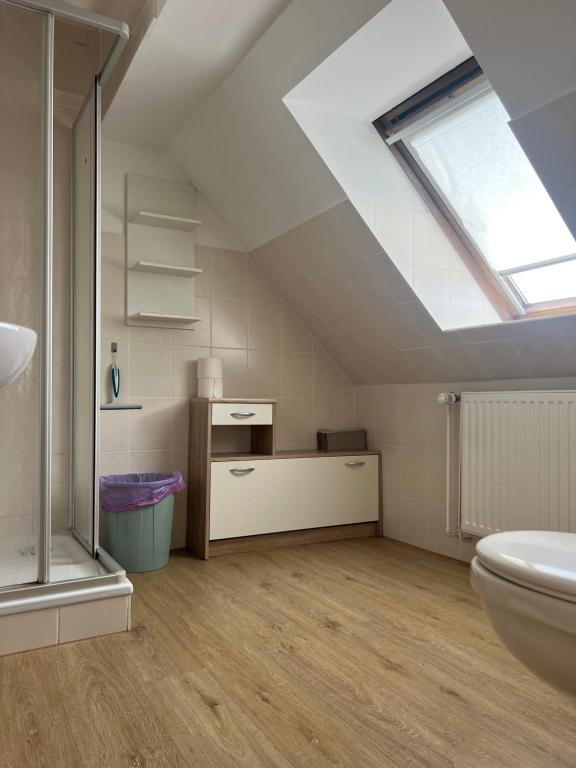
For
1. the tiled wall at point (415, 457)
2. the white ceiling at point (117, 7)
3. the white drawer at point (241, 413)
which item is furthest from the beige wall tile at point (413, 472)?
the white ceiling at point (117, 7)

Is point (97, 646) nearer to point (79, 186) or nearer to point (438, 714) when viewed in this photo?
point (438, 714)

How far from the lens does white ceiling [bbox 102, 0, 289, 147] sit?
6.85 feet

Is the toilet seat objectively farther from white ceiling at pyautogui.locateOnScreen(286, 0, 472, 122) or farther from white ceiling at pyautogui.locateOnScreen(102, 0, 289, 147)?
white ceiling at pyautogui.locateOnScreen(102, 0, 289, 147)

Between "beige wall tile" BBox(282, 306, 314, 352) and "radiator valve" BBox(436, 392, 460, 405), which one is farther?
"beige wall tile" BBox(282, 306, 314, 352)

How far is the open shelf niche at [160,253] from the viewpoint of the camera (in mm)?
3074

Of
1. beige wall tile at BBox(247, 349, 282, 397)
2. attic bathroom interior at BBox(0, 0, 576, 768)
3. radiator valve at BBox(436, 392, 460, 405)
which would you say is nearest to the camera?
attic bathroom interior at BBox(0, 0, 576, 768)

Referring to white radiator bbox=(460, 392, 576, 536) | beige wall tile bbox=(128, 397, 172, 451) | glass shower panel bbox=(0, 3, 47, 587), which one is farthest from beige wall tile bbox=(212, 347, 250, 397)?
glass shower panel bbox=(0, 3, 47, 587)

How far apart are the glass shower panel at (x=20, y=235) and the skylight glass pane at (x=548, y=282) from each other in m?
1.94

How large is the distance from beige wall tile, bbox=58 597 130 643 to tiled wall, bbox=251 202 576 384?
1.71 m

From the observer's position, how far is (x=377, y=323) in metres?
3.08

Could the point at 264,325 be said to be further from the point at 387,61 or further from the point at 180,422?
the point at 387,61

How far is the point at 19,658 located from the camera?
1.82 m

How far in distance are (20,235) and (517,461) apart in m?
2.09

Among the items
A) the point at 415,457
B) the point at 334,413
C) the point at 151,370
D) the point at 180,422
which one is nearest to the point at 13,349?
the point at 151,370
